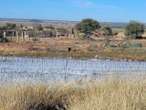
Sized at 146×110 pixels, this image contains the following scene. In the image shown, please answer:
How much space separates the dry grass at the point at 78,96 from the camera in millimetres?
12180

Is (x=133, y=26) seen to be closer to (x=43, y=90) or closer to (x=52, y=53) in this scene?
(x=52, y=53)

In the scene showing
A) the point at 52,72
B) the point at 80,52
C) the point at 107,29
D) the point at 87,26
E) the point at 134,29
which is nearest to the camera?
the point at 52,72

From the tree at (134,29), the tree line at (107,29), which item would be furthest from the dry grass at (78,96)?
the tree at (134,29)

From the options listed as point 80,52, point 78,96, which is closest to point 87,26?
point 80,52

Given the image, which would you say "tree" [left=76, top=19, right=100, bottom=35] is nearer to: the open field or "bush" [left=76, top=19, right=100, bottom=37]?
"bush" [left=76, top=19, right=100, bottom=37]

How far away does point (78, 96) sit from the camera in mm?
14055

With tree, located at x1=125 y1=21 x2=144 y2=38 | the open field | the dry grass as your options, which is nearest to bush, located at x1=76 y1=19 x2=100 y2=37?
tree, located at x1=125 y1=21 x2=144 y2=38

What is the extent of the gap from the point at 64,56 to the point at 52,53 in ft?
10.0

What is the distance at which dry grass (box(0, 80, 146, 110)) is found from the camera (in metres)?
12.2

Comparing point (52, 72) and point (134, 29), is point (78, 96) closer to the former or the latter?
point (52, 72)

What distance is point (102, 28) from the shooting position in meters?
99.8

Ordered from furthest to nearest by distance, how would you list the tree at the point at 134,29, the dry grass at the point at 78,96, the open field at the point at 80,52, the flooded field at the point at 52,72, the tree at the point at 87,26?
the tree at the point at 87,26 < the tree at the point at 134,29 < the open field at the point at 80,52 < the flooded field at the point at 52,72 < the dry grass at the point at 78,96

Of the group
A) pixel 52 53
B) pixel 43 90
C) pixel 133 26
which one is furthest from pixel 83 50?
pixel 43 90

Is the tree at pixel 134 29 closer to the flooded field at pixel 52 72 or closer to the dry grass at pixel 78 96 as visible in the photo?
the flooded field at pixel 52 72
